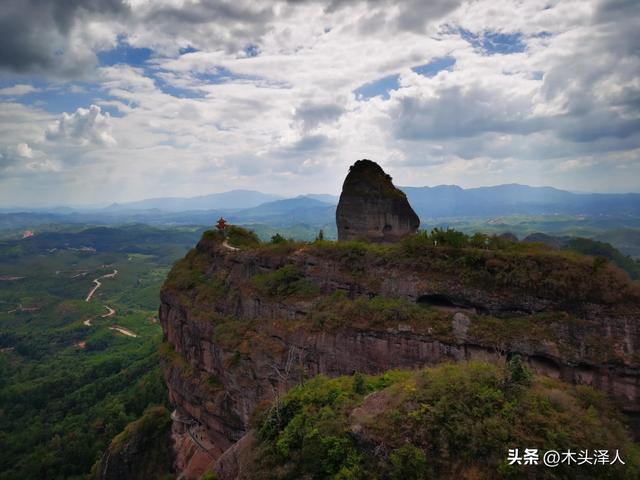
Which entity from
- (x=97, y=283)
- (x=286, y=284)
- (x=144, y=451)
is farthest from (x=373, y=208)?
(x=97, y=283)

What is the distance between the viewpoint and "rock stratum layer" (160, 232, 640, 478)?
16.6 meters

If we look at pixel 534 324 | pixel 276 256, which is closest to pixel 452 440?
pixel 534 324

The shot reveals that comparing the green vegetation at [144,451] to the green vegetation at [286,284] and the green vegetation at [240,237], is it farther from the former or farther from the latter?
the green vegetation at [286,284]

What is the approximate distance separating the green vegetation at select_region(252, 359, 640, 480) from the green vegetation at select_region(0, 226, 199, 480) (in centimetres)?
3920

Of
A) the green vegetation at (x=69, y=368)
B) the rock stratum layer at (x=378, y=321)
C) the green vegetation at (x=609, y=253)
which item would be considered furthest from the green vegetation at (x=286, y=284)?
the green vegetation at (x=609, y=253)

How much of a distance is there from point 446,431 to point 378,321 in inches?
384

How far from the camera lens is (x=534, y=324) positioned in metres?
17.7

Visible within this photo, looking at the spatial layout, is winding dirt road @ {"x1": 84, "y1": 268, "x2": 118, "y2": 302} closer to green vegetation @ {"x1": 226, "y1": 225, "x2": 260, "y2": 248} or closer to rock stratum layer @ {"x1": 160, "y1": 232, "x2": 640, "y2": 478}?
green vegetation @ {"x1": 226, "y1": 225, "x2": 260, "y2": 248}

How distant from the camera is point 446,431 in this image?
10711 millimetres

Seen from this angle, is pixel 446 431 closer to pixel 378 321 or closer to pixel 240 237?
pixel 378 321

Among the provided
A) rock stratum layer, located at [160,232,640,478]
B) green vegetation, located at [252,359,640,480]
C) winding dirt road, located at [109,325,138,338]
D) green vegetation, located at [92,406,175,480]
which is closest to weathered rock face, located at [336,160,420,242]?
rock stratum layer, located at [160,232,640,478]

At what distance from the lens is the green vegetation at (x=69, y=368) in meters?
44.9

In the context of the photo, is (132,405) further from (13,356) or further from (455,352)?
(13,356)

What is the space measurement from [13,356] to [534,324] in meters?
112
